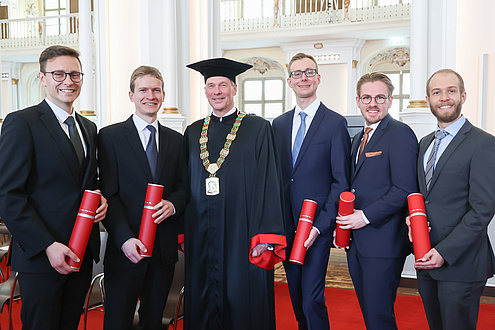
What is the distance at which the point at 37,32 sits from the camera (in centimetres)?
1716

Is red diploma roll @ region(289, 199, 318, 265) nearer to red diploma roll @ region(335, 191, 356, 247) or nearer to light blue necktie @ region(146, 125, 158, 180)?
red diploma roll @ region(335, 191, 356, 247)

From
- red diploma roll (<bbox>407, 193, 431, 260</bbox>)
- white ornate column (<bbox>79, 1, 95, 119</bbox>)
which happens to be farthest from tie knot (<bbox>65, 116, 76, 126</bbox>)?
white ornate column (<bbox>79, 1, 95, 119</bbox>)

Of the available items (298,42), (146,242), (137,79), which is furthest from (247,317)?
(298,42)

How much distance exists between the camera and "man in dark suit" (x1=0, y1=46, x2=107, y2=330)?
211cm

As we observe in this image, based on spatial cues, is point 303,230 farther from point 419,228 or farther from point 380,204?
point 419,228

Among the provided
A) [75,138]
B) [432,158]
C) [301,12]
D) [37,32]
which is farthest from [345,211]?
[37,32]

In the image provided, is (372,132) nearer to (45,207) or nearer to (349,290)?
(45,207)

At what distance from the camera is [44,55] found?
2.30 m

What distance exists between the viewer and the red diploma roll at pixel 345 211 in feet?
8.23

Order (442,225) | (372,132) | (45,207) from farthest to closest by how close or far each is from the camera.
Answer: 1. (372,132)
2. (442,225)
3. (45,207)

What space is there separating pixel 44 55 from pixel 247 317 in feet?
6.25

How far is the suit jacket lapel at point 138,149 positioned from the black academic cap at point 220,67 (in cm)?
56

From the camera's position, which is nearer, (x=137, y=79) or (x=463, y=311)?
(x=463, y=311)

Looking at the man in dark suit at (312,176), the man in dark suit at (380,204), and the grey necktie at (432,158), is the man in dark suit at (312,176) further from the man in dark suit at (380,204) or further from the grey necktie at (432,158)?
the grey necktie at (432,158)
